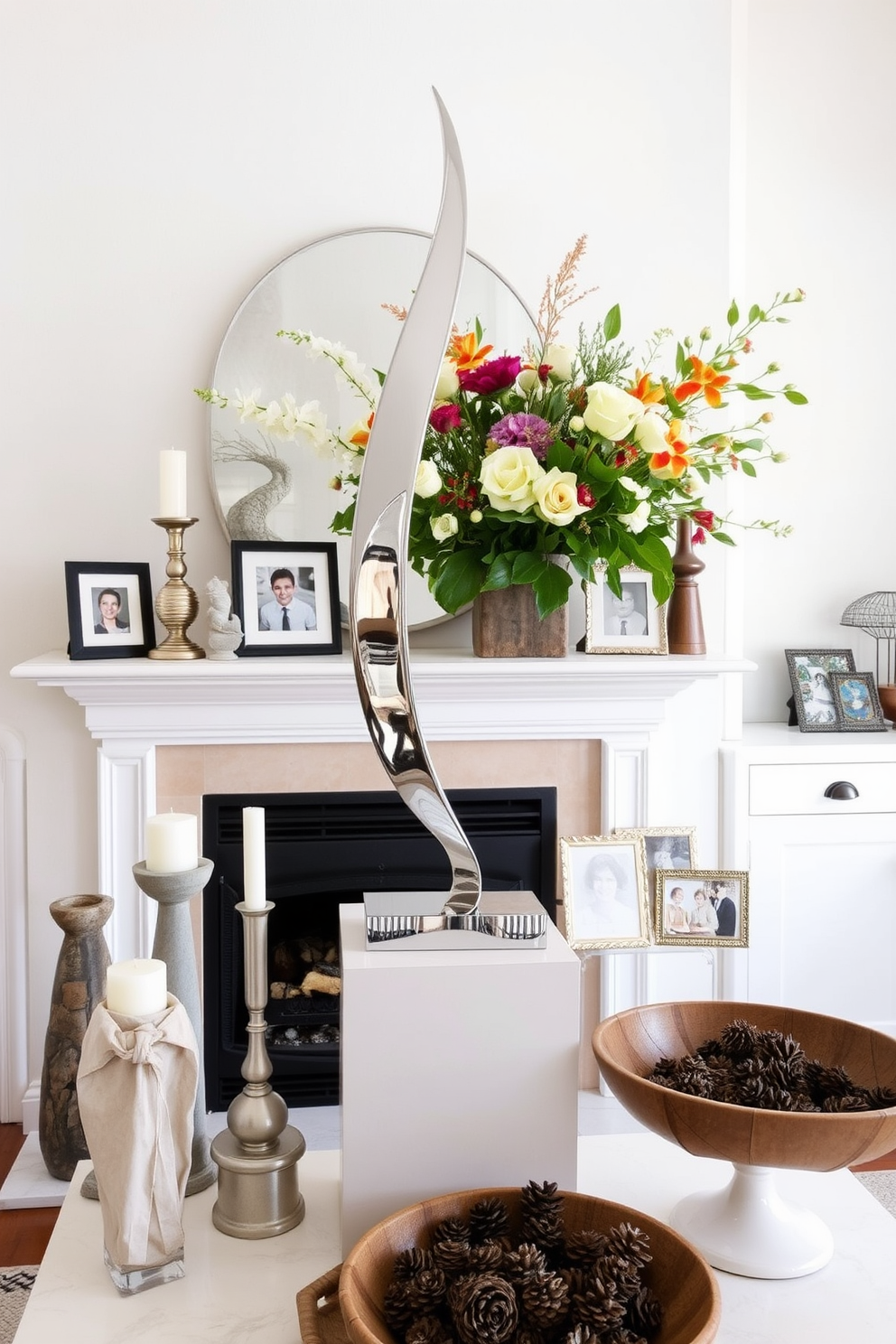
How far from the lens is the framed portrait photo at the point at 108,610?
215cm

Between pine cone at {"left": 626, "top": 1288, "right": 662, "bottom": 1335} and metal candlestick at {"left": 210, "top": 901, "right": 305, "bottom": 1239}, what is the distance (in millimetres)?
354

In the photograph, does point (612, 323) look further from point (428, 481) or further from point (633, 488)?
point (428, 481)

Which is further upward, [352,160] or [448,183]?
[352,160]

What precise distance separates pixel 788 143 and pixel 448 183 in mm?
2398

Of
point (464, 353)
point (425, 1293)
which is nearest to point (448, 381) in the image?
point (464, 353)

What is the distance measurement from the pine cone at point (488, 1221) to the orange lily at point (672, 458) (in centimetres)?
109

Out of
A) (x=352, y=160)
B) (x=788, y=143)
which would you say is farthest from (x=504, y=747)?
(x=788, y=143)

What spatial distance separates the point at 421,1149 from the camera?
1.00 metres

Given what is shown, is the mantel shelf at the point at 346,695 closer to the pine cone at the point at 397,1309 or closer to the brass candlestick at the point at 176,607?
the brass candlestick at the point at 176,607

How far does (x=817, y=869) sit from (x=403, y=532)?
1841 millimetres

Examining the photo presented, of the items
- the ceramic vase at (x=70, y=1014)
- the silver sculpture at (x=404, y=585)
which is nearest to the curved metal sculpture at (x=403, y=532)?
the silver sculpture at (x=404, y=585)

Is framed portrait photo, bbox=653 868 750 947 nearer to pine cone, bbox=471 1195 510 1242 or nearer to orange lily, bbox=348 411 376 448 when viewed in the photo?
orange lily, bbox=348 411 376 448

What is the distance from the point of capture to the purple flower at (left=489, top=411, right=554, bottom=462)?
1.82 m

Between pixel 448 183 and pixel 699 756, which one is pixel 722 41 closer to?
pixel 699 756
